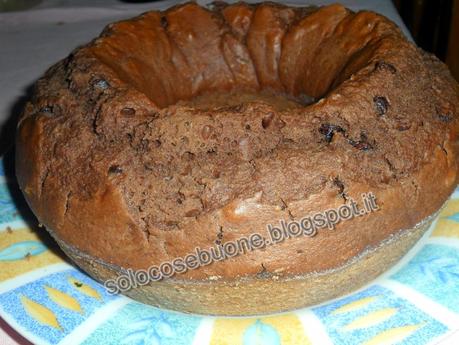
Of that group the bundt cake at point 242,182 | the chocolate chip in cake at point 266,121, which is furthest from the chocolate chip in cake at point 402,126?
the chocolate chip in cake at point 266,121

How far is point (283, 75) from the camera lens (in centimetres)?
192

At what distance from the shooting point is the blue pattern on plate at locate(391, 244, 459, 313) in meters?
1.35

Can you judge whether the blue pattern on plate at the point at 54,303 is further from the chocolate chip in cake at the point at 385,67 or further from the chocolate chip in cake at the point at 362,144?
the chocolate chip in cake at the point at 385,67

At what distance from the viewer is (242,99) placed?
1970 millimetres

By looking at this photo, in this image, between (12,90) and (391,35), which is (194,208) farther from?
(12,90)

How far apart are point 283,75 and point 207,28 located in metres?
0.29

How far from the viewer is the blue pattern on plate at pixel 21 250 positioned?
1548mm

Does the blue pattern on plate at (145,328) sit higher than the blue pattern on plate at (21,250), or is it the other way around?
the blue pattern on plate at (21,250)

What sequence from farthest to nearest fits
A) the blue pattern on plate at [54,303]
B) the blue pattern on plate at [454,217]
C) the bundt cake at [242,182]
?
the blue pattern on plate at [454,217]
the blue pattern on plate at [54,303]
the bundt cake at [242,182]

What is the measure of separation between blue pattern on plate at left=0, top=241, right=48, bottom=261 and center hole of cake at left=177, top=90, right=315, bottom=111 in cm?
65

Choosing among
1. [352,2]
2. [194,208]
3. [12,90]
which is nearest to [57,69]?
[194,208]

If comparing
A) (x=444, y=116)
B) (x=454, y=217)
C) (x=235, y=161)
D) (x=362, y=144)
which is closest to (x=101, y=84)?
(x=235, y=161)

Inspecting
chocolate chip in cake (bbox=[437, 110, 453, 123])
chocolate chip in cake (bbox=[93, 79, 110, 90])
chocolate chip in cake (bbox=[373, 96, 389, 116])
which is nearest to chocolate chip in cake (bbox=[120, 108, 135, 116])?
chocolate chip in cake (bbox=[93, 79, 110, 90])

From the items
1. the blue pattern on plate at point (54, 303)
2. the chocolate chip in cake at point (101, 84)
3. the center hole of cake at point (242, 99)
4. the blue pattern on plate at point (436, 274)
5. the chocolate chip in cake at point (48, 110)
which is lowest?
the blue pattern on plate at point (54, 303)
